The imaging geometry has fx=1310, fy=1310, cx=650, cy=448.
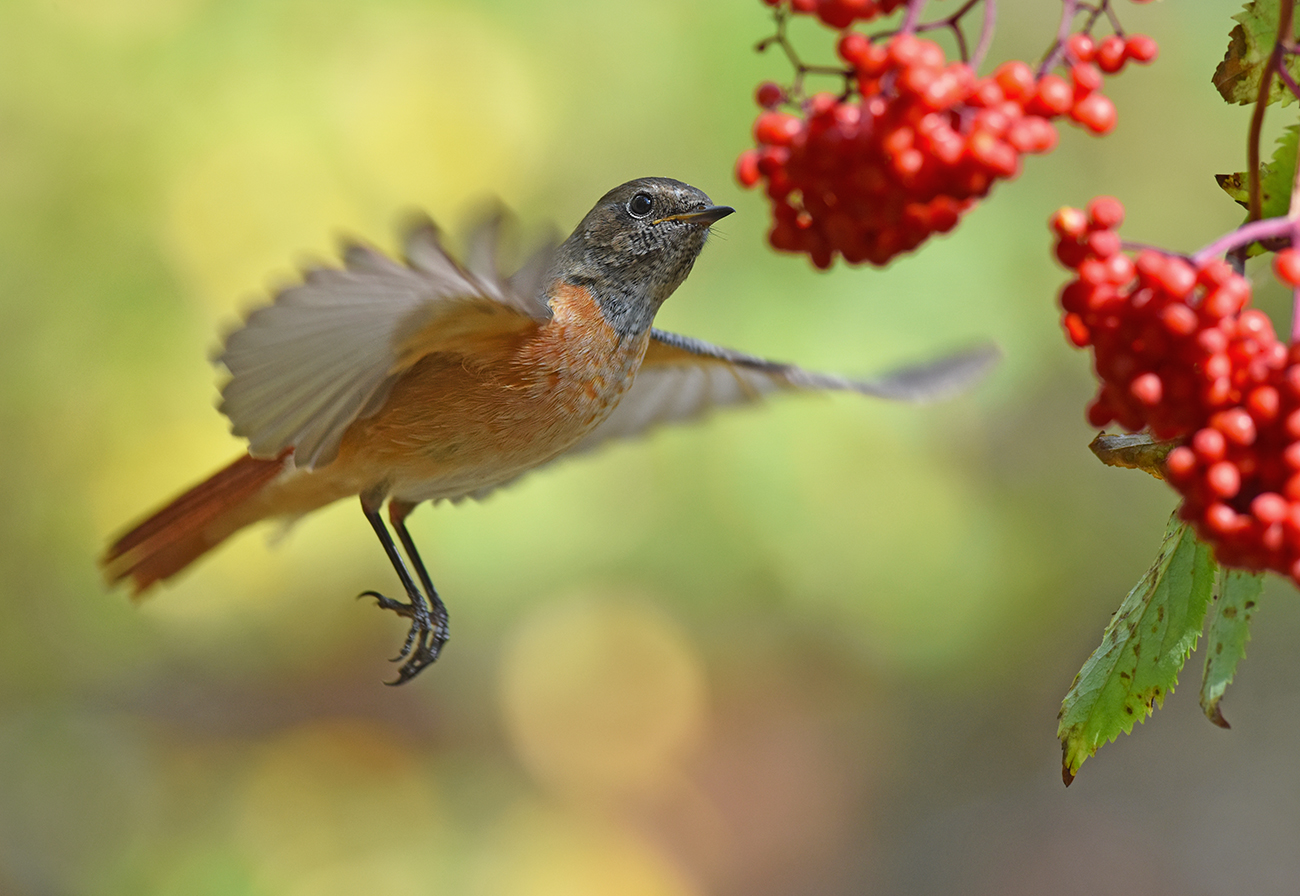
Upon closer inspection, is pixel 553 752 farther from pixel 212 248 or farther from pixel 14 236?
pixel 14 236

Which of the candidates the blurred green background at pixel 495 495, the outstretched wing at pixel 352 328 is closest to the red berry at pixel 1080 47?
the outstretched wing at pixel 352 328

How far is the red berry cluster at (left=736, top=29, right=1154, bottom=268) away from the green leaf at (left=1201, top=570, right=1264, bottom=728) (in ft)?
1.16

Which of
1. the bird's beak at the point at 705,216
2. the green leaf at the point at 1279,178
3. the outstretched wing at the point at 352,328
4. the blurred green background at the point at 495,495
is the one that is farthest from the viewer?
the blurred green background at the point at 495,495

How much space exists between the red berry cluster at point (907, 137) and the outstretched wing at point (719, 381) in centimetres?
123

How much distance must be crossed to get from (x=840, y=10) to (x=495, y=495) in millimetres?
2520

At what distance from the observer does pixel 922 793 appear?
4.69 metres

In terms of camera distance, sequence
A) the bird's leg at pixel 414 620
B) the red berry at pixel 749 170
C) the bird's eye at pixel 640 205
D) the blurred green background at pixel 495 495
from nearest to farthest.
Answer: the red berry at pixel 749 170 → the bird's eye at pixel 640 205 → the bird's leg at pixel 414 620 → the blurred green background at pixel 495 495

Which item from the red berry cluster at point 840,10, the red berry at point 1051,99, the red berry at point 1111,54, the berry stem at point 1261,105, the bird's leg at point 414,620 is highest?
the red berry cluster at point 840,10

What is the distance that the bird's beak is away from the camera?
72.6 inches

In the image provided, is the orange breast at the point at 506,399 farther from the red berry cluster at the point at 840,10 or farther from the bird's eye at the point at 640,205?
the red berry cluster at the point at 840,10

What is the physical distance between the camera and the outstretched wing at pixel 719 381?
89.8 inches

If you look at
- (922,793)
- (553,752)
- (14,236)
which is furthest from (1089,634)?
(14,236)

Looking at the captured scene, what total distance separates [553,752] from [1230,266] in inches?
150

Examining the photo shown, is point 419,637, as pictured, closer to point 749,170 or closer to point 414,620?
point 414,620
